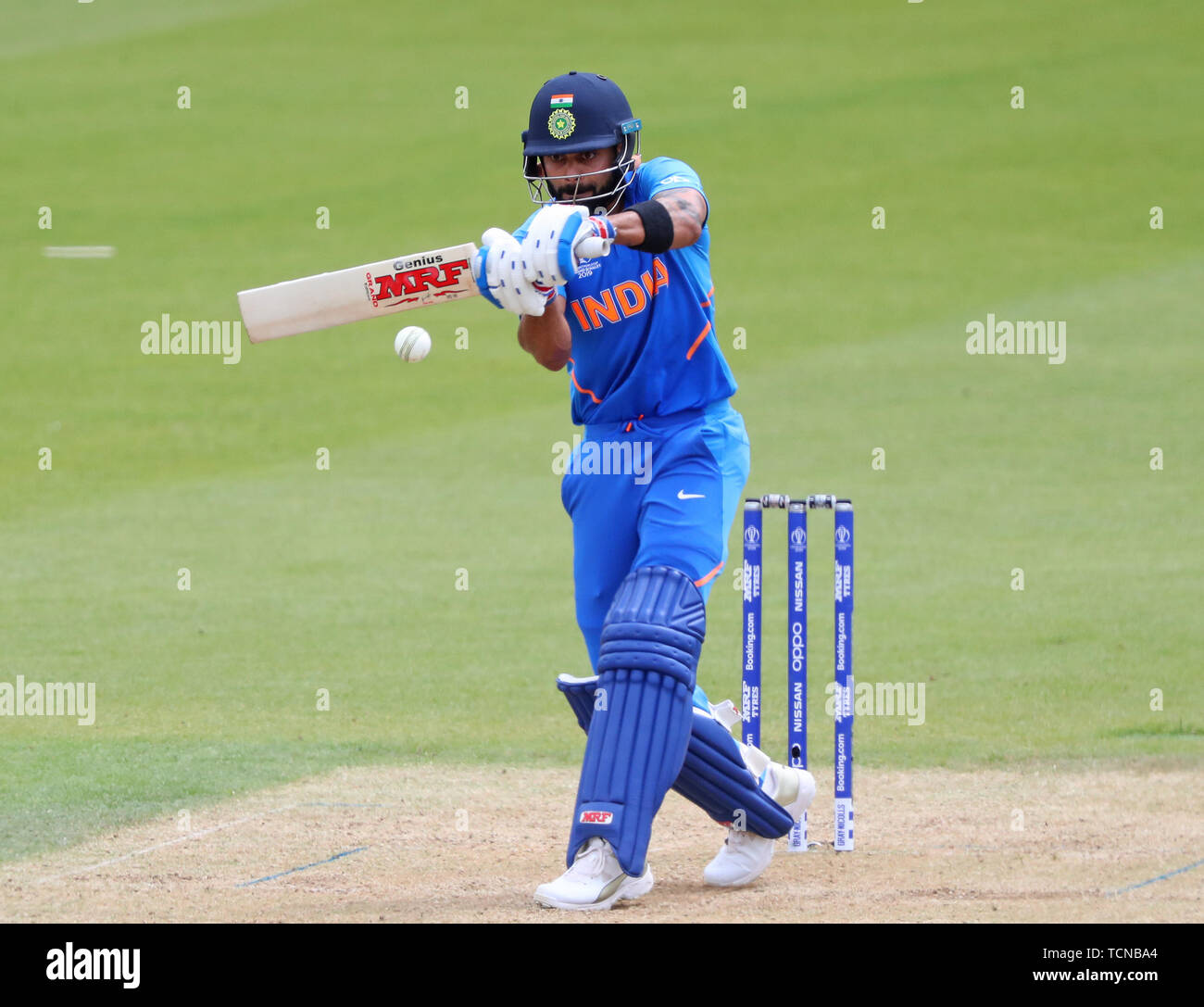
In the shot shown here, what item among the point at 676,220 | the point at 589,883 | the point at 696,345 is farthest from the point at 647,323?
the point at 589,883

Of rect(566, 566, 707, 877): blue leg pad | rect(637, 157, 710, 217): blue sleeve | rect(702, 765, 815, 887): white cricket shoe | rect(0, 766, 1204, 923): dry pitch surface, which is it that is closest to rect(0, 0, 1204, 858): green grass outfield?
rect(0, 766, 1204, 923): dry pitch surface

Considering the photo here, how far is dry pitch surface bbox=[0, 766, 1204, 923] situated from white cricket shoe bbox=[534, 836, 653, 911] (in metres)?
0.05

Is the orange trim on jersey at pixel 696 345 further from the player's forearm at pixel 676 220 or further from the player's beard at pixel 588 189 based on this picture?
the player's beard at pixel 588 189

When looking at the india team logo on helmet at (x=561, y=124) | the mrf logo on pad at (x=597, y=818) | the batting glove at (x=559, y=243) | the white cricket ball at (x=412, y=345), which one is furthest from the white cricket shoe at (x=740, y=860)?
the india team logo on helmet at (x=561, y=124)

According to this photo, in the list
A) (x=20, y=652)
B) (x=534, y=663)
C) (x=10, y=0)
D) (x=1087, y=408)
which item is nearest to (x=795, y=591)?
(x=534, y=663)

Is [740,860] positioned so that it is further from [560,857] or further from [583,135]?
[583,135]

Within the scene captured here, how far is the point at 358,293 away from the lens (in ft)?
16.2

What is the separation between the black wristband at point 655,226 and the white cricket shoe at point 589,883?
1.55 meters

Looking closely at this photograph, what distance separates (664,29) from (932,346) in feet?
42.6

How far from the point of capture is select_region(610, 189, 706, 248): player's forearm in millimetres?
4633

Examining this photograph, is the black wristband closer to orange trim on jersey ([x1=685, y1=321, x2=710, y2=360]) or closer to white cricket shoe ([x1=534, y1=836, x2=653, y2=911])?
orange trim on jersey ([x1=685, y1=321, x2=710, y2=360])

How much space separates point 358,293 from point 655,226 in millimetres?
867

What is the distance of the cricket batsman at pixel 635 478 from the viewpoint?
186 inches

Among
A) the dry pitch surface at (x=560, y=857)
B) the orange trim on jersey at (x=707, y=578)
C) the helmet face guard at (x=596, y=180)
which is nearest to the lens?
the dry pitch surface at (x=560, y=857)
